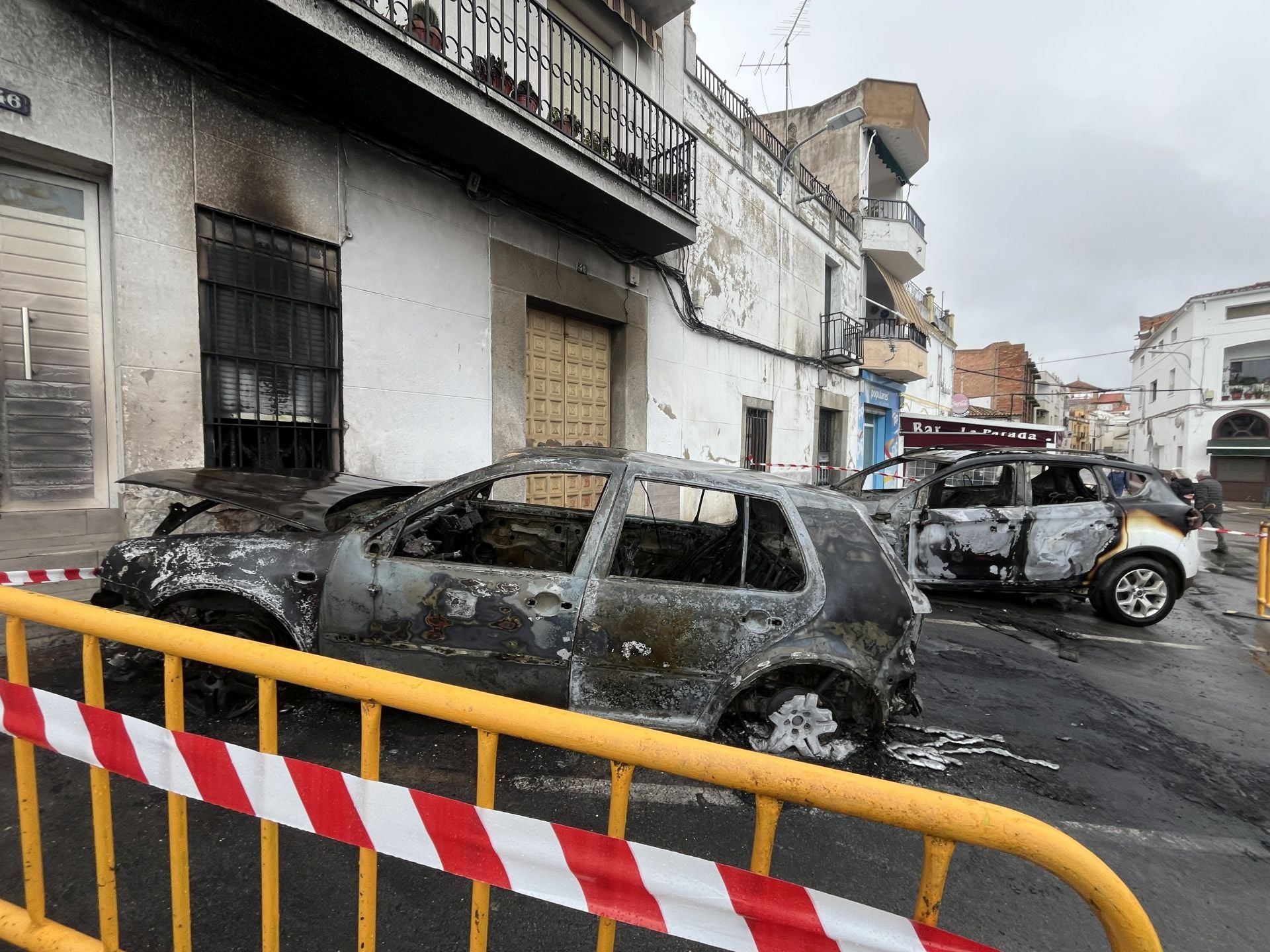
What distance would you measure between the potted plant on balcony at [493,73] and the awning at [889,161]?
13.6 metres

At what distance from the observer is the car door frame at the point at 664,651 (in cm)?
267

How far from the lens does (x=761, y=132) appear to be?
37.4 feet

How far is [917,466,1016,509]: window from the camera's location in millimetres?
6109

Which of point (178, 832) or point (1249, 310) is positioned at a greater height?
point (1249, 310)

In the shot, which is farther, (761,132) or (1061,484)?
(761,132)

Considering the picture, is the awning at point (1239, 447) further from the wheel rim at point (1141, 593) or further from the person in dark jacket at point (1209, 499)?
the wheel rim at point (1141, 593)

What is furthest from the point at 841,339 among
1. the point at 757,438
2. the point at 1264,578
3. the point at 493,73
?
the point at 493,73

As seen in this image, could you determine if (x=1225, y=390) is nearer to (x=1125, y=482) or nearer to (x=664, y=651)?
(x=1125, y=482)

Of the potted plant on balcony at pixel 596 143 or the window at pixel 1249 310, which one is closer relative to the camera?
the potted plant on balcony at pixel 596 143

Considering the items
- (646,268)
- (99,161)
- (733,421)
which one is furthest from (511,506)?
(733,421)

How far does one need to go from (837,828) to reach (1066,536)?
15.2ft

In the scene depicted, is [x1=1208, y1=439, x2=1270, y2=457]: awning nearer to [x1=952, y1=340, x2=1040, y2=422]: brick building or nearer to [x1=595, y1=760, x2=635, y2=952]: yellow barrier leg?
[x1=952, y1=340, x2=1040, y2=422]: brick building

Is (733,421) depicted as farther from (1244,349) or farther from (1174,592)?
(1244,349)

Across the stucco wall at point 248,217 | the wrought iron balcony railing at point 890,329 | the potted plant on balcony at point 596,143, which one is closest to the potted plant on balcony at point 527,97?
the potted plant on balcony at point 596,143
